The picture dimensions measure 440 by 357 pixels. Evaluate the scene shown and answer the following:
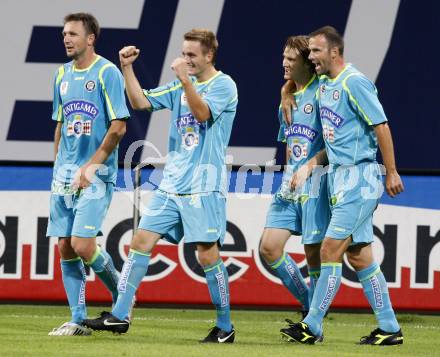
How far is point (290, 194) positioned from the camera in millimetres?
8273

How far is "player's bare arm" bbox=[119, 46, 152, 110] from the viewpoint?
24.9 feet

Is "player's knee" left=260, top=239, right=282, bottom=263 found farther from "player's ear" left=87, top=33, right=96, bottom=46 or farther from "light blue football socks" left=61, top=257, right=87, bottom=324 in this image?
"player's ear" left=87, top=33, right=96, bottom=46

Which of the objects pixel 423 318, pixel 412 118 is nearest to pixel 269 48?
pixel 412 118

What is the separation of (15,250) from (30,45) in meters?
2.54

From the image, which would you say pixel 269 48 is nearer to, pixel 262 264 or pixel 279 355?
pixel 262 264

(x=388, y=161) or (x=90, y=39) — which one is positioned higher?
(x=90, y=39)

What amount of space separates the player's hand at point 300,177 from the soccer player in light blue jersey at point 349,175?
0.62 ft

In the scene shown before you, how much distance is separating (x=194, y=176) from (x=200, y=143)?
0.70 ft

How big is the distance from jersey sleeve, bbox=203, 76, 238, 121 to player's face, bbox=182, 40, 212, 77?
12 centimetres

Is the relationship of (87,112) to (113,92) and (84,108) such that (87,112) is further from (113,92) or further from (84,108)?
(113,92)

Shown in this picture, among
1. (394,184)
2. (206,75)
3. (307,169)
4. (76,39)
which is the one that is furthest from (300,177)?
(76,39)

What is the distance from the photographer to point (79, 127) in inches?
317

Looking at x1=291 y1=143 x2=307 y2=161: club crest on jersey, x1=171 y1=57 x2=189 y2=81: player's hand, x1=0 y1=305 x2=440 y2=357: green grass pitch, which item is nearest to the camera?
x1=0 y1=305 x2=440 y2=357: green grass pitch

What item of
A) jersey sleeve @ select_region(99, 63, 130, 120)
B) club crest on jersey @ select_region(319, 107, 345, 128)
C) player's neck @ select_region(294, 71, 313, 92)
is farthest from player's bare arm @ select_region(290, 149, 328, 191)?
jersey sleeve @ select_region(99, 63, 130, 120)
